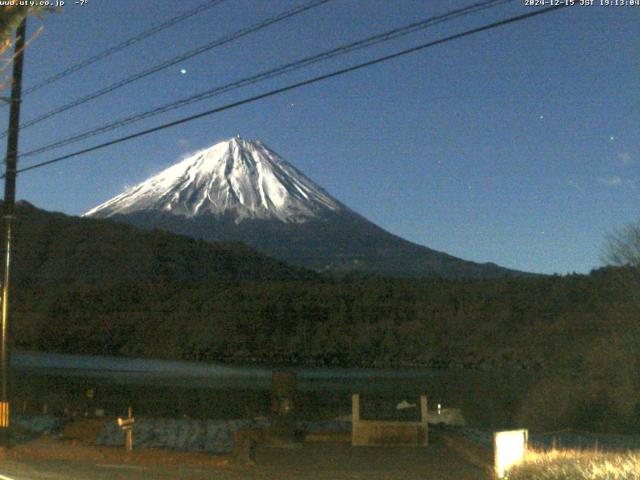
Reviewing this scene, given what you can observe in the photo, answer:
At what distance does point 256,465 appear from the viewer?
14.8 meters

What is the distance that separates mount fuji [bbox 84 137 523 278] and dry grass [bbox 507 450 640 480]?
156 meters

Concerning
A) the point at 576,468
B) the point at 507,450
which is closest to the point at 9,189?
the point at 507,450

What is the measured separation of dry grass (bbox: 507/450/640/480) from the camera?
9.02m

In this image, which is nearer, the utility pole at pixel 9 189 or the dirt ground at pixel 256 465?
the dirt ground at pixel 256 465

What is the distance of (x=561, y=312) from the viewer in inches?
2832

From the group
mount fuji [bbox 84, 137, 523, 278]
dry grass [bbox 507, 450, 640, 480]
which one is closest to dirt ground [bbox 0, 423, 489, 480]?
dry grass [bbox 507, 450, 640, 480]

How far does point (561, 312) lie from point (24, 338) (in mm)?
49541

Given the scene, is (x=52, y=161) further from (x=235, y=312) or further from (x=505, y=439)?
(x=235, y=312)

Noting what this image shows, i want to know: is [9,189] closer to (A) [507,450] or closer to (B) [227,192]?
(A) [507,450]

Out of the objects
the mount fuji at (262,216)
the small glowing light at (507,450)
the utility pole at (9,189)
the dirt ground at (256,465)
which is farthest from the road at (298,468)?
the mount fuji at (262,216)

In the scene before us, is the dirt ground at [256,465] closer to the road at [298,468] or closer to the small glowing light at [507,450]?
the road at [298,468]

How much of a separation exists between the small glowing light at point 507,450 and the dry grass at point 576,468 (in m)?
0.40

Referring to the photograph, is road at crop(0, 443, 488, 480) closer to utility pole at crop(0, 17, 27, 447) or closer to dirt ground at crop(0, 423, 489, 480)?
dirt ground at crop(0, 423, 489, 480)

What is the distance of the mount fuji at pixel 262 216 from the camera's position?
174250 millimetres
